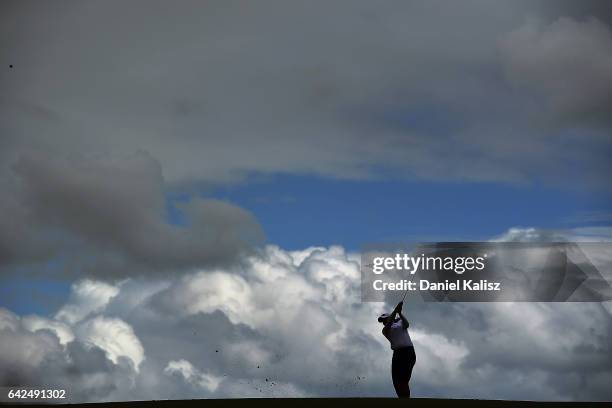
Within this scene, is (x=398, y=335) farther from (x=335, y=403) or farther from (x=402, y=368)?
(x=335, y=403)

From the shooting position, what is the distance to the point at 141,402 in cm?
2492

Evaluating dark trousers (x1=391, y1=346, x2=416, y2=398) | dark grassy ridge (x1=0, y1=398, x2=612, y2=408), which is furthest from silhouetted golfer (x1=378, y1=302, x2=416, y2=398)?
dark grassy ridge (x1=0, y1=398, x2=612, y2=408)

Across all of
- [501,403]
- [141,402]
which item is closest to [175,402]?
[141,402]

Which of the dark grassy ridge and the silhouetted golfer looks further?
the silhouetted golfer

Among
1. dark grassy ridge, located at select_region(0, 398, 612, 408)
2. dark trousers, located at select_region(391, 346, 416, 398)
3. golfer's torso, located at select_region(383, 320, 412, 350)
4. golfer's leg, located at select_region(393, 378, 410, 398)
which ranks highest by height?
golfer's torso, located at select_region(383, 320, 412, 350)

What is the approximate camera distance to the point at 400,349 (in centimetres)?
2616

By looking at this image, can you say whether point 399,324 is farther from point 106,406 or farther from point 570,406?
point 106,406

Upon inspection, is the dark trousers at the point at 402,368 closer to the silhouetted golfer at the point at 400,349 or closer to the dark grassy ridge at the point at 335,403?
the silhouetted golfer at the point at 400,349

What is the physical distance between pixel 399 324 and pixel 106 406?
1013cm

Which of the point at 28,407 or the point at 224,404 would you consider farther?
the point at 28,407

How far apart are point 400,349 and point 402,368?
67 cm

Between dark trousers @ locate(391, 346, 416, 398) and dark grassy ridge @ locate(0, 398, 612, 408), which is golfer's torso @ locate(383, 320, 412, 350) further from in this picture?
dark grassy ridge @ locate(0, 398, 612, 408)

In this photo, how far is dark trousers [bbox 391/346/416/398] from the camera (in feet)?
85.8

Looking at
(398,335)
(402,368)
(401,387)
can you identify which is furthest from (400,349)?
(401,387)
